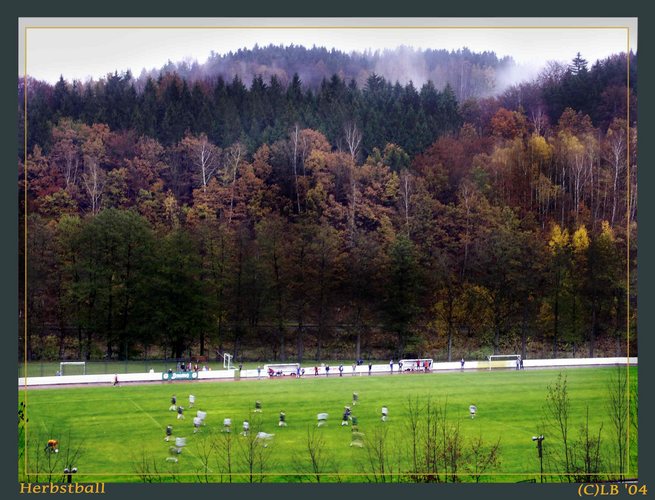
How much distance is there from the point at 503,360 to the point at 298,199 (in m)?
10.0

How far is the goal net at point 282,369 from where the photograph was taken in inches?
1896

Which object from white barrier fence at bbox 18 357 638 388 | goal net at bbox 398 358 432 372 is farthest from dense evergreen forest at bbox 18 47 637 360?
goal net at bbox 398 358 432 372

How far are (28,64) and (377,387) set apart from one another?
1614 centimetres

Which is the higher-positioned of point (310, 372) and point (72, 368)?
point (72, 368)

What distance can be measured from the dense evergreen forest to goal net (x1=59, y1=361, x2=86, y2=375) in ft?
1.55

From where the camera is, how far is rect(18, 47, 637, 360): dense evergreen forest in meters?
46.1

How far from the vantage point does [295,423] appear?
141 feet

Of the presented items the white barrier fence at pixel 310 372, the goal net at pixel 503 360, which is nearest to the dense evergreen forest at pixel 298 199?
the white barrier fence at pixel 310 372

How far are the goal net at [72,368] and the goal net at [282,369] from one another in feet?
21.2

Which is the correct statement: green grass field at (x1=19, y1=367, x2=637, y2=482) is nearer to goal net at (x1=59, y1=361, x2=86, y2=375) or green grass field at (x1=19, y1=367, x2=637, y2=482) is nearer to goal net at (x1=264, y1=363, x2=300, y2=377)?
goal net at (x1=264, y1=363, x2=300, y2=377)

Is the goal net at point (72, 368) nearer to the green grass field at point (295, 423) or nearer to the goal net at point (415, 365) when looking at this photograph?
the green grass field at point (295, 423)

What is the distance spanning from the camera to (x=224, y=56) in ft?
145

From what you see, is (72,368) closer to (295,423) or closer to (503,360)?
(295,423)

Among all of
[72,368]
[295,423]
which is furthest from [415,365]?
[72,368]
